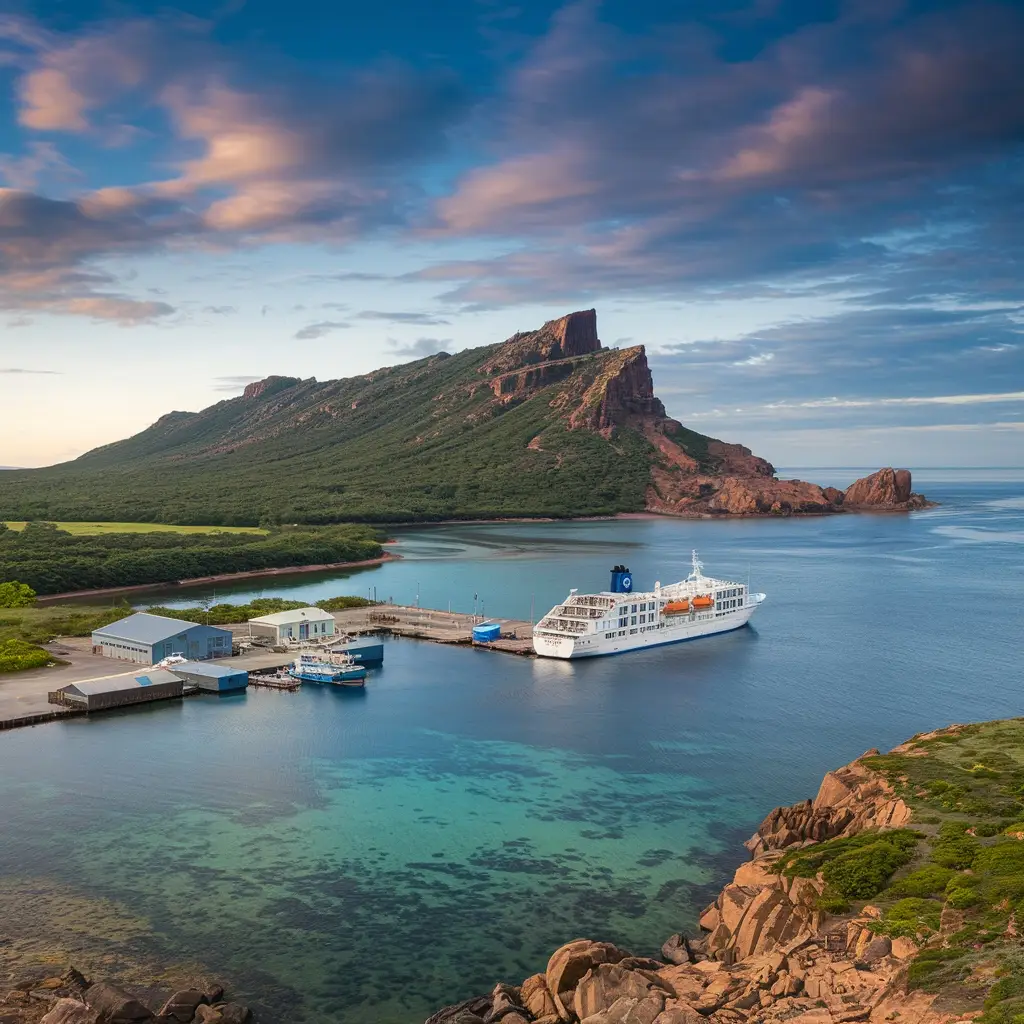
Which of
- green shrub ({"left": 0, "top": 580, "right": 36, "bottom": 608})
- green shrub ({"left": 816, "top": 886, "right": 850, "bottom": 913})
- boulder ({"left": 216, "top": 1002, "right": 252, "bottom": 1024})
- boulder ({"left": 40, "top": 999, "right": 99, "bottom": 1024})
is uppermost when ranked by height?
green shrub ({"left": 0, "top": 580, "right": 36, "bottom": 608})

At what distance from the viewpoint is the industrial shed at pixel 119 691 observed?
165ft

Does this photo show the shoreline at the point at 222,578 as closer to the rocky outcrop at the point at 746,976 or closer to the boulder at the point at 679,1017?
the rocky outcrop at the point at 746,976

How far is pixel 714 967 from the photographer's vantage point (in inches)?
893

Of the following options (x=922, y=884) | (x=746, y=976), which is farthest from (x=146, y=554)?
(x=922, y=884)

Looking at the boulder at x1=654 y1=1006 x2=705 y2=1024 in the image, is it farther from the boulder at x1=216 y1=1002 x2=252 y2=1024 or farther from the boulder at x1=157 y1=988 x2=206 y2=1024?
the boulder at x1=157 y1=988 x2=206 y2=1024

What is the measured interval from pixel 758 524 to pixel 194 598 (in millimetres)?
124421

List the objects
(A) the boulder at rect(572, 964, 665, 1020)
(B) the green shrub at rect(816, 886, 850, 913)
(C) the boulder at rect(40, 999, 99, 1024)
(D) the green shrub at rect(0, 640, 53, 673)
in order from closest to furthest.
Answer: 1. (A) the boulder at rect(572, 964, 665, 1020)
2. (C) the boulder at rect(40, 999, 99, 1024)
3. (B) the green shrub at rect(816, 886, 850, 913)
4. (D) the green shrub at rect(0, 640, 53, 673)

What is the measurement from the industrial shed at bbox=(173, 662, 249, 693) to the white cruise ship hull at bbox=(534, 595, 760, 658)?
20.6 metres

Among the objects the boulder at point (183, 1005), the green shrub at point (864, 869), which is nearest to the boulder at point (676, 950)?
the green shrub at point (864, 869)

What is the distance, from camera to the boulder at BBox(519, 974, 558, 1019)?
22.0 m

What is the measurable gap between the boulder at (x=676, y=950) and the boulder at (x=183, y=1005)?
38.5 ft

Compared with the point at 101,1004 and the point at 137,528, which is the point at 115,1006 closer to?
the point at 101,1004

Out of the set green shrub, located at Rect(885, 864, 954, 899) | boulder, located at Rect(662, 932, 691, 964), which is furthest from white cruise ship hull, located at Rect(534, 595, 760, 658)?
green shrub, located at Rect(885, 864, 954, 899)

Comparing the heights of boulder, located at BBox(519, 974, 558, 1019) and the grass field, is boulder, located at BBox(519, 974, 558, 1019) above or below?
below
